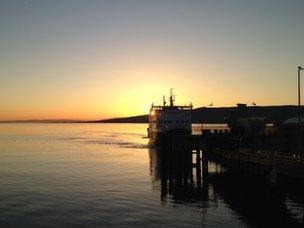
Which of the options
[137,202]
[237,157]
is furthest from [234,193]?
[137,202]

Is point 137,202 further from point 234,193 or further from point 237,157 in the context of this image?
point 237,157

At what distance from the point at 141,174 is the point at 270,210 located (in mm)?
28628

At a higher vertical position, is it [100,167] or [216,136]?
[216,136]

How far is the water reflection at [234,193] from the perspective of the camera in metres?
33.9

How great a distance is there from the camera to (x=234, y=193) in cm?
4409

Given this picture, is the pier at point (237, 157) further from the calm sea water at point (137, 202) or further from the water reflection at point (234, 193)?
the calm sea water at point (137, 202)

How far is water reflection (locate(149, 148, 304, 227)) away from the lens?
3394cm

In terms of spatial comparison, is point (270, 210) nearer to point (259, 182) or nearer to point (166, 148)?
point (259, 182)

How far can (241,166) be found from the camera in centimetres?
5094

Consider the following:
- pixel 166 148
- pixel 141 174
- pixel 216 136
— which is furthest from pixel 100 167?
pixel 216 136

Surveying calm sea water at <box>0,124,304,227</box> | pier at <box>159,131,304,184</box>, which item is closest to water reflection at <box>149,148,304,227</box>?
calm sea water at <box>0,124,304,227</box>

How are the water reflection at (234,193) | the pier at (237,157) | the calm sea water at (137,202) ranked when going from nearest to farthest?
the calm sea water at (137,202)
the water reflection at (234,193)
the pier at (237,157)

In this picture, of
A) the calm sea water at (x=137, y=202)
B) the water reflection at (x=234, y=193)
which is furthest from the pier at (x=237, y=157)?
the calm sea water at (x=137, y=202)

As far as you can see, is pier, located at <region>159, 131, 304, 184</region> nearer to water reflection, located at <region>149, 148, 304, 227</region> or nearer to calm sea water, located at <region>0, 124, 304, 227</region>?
water reflection, located at <region>149, 148, 304, 227</region>
